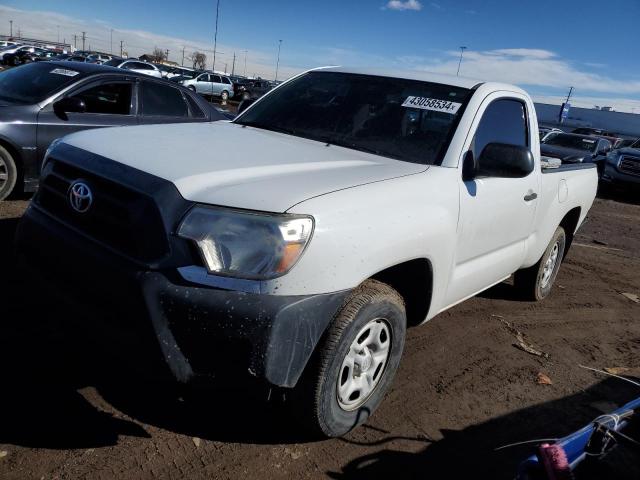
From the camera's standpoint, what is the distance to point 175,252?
215 cm

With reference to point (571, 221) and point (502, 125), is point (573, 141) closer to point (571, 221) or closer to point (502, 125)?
point (571, 221)

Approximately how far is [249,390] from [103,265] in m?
0.81

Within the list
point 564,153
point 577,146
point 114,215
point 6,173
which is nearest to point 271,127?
point 114,215

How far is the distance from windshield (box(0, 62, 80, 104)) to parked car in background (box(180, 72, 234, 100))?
28833mm

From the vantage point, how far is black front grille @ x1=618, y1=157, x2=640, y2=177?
46.3 feet

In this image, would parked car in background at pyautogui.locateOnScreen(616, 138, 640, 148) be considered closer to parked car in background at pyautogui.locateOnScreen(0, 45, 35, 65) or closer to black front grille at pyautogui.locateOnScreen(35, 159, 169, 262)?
black front grille at pyautogui.locateOnScreen(35, 159, 169, 262)

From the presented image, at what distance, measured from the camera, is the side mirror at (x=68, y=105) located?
5961 millimetres

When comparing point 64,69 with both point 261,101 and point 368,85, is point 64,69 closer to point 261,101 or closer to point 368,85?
point 261,101

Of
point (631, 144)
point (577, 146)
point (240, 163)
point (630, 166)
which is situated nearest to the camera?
point (240, 163)

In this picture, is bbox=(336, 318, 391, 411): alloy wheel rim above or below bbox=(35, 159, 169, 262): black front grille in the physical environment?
below

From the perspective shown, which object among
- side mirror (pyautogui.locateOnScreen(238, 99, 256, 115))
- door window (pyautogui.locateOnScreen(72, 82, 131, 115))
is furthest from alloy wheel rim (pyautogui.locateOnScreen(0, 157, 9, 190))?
side mirror (pyautogui.locateOnScreen(238, 99, 256, 115))

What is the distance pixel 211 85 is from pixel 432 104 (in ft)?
114

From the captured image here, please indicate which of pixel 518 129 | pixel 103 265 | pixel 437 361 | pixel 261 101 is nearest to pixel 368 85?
pixel 261 101

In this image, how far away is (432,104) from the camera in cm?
338
